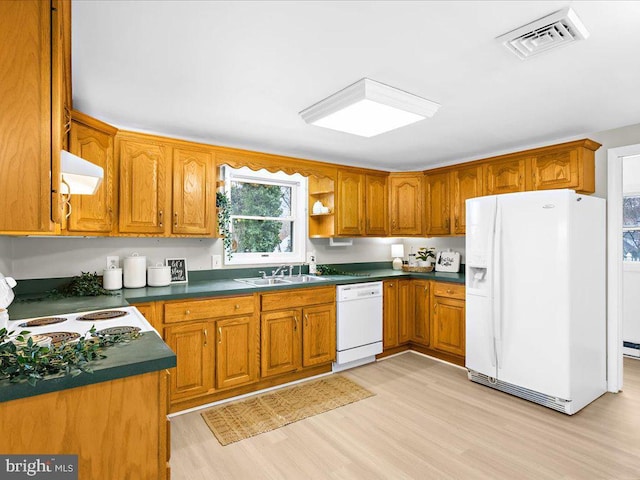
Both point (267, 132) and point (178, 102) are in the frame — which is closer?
point (178, 102)

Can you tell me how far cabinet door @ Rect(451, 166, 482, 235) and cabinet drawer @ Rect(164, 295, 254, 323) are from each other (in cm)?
249

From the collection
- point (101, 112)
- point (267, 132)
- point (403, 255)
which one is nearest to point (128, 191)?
point (101, 112)

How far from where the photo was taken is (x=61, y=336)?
1623 millimetres

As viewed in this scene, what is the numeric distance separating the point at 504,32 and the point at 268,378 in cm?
304

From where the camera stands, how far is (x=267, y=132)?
334cm

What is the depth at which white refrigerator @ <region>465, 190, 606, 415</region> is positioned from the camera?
111 inches

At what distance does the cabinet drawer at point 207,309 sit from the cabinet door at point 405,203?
227cm

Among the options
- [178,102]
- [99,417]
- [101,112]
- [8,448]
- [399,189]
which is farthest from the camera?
[399,189]

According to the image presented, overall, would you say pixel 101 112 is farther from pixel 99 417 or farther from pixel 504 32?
pixel 504 32

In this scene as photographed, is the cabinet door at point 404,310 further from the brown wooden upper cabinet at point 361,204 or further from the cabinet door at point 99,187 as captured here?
the cabinet door at point 99,187

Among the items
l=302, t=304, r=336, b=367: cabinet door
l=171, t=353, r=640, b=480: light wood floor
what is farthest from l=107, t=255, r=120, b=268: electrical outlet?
l=302, t=304, r=336, b=367: cabinet door

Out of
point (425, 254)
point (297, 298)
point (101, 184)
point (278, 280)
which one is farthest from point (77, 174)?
point (425, 254)

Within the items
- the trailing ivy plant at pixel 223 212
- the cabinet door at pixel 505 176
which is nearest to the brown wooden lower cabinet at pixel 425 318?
the cabinet door at pixel 505 176

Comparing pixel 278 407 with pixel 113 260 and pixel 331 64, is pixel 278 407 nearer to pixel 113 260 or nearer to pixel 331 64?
pixel 113 260
